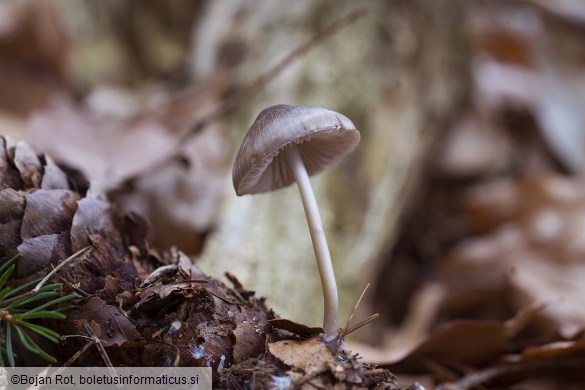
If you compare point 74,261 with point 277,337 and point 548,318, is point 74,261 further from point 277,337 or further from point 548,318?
point 548,318

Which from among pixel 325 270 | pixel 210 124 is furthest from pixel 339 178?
pixel 325 270

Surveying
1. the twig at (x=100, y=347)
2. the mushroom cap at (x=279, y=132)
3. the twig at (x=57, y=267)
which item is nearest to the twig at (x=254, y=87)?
the mushroom cap at (x=279, y=132)

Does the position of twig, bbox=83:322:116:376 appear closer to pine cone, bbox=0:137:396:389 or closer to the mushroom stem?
pine cone, bbox=0:137:396:389

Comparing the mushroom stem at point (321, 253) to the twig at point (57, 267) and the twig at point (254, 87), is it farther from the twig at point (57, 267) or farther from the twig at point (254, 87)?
the twig at point (254, 87)

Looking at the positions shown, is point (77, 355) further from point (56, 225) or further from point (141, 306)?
point (56, 225)

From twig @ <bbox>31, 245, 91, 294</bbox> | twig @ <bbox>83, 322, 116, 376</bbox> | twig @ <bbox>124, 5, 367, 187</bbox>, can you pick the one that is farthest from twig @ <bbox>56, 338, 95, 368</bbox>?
twig @ <bbox>124, 5, 367, 187</bbox>

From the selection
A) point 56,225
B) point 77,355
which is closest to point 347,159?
point 56,225
